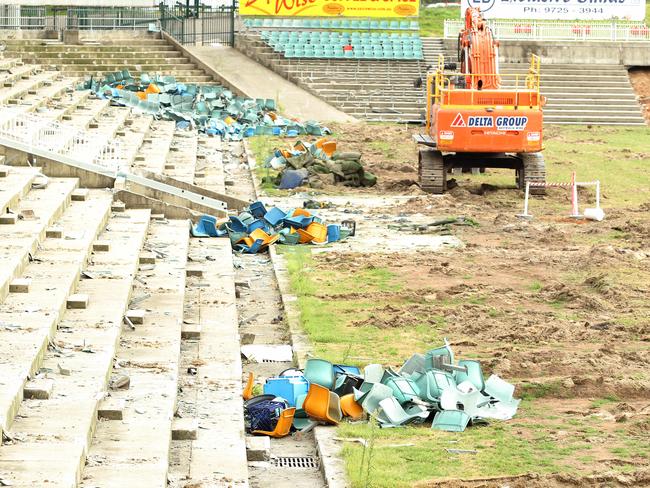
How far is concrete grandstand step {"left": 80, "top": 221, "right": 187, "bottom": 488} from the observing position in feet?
30.8

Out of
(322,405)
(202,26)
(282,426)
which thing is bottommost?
(282,426)

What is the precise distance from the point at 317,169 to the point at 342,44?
67.7ft

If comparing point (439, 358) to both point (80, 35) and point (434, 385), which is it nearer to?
point (434, 385)

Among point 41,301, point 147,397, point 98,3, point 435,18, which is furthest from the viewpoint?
point 435,18

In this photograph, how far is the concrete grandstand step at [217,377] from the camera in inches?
397

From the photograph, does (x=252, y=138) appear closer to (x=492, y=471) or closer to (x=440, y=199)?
(x=440, y=199)

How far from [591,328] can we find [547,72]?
1246 inches

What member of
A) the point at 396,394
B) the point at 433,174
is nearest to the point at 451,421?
the point at 396,394

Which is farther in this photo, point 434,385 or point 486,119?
point 486,119

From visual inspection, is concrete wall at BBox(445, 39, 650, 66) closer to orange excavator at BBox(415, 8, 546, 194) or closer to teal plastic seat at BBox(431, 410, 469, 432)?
orange excavator at BBox(415, 8, 546, 194)

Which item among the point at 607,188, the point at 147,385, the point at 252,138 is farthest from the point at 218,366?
the point at 252,138

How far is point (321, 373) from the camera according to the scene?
12.2 metres

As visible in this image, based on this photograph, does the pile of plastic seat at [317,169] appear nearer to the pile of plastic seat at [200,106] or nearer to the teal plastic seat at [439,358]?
the pile of plastic seat at [200,106]

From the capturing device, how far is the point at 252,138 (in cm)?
3491
